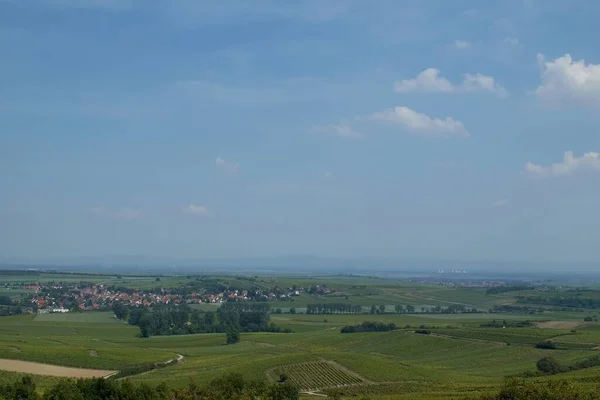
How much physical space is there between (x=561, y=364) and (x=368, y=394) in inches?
981

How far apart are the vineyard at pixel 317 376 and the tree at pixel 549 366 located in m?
19.2

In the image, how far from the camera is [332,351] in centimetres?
7800

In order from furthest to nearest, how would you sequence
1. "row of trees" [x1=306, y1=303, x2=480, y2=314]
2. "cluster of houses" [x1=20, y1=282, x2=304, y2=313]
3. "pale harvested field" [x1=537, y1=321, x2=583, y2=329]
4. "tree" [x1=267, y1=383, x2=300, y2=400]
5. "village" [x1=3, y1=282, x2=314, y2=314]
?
"cluster of houses" [x1=20, y1=282, x2=304, y2=313] < "village" [x1=3, y1=282, x2=314, y2=314] < "row of trees" [x1=306, y1=303, x2=480, y2=314] < "pale harvested field" [x1=537, y1=321, x2=583, y2=329] < "tree" [x1=267, y1=383, x2=300, y2=400]

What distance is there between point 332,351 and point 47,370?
31.6 metres

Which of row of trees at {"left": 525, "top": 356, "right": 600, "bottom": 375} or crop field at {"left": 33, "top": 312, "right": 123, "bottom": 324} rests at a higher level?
row of trees at {"left": 525, "top": 356, "right": 600, "bottom": 375}

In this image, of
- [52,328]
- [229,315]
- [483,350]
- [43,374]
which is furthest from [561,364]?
[52,328]

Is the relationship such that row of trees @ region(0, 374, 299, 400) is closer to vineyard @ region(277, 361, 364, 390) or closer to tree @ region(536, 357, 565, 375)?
vineyard @ region(277, 361, 364, 390)

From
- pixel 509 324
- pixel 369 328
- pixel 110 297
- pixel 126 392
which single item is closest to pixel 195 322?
pixel 369 328

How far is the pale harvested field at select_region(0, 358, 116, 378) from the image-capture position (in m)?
63.6

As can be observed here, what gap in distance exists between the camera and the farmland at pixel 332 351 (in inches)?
2435

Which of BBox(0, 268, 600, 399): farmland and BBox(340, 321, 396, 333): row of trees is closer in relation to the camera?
BBox(0, 268, 600, 399): farmland

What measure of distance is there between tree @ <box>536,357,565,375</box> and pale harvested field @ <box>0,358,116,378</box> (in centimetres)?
4417

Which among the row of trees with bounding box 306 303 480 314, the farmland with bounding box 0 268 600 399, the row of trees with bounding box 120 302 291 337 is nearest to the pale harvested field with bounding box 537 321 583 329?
the farmland with bounding box 0 268 600 399

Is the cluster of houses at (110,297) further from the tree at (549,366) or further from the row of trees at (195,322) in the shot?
the tree at (549,366)
